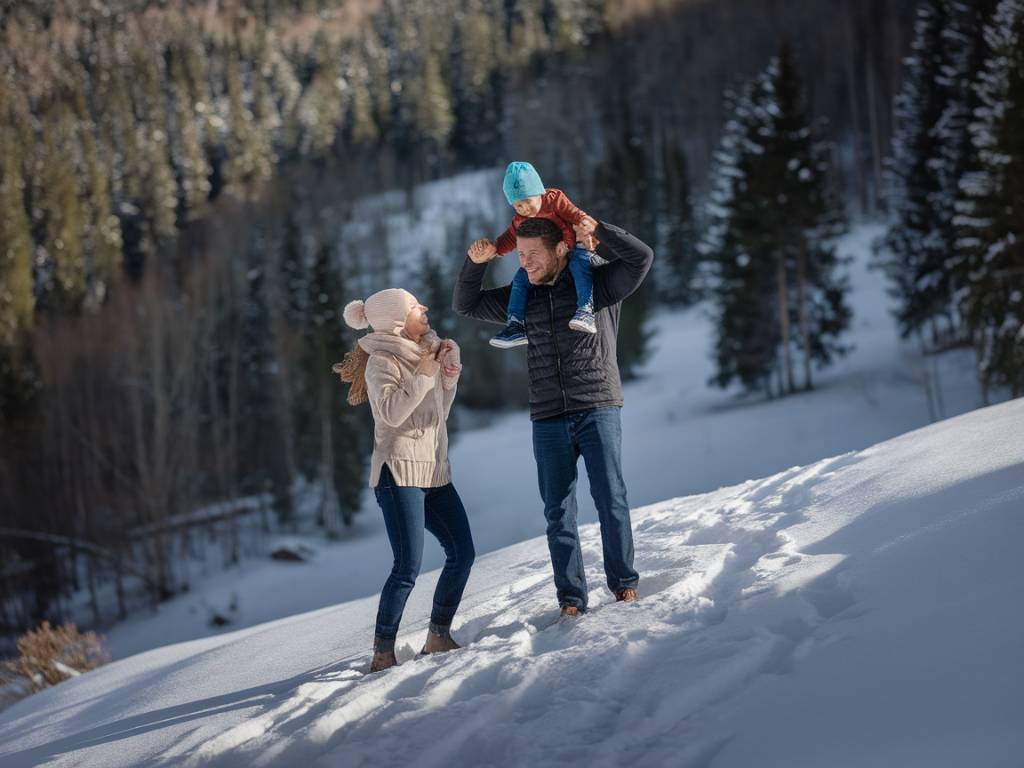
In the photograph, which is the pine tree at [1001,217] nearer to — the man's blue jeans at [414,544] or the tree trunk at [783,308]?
the tree trunk at [783,308]

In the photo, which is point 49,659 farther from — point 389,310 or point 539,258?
point 539,258

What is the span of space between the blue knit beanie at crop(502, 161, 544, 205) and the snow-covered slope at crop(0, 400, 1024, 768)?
219 cm

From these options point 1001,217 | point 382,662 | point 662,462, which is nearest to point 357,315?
point 382,662

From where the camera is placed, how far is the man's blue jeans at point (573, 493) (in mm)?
4133

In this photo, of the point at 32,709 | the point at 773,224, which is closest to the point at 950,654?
the point at 32,709

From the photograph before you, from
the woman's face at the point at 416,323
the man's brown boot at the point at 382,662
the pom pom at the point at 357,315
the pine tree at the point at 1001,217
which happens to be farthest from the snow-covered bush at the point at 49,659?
the pine tree at the point at 1001,217

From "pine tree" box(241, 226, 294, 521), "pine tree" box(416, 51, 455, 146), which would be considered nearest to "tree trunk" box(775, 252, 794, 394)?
"pine tree" box(241, 226, 294, 521)

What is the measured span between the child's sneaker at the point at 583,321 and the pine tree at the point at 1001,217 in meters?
14.6

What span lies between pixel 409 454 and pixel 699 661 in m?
1.79

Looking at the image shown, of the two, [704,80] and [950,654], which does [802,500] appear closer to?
[950,654]

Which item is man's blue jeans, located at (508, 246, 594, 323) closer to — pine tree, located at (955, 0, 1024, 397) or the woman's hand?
the woman's hand

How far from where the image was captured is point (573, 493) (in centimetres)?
426

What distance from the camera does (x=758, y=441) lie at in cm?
2275

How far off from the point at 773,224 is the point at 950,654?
24990 millimetres
